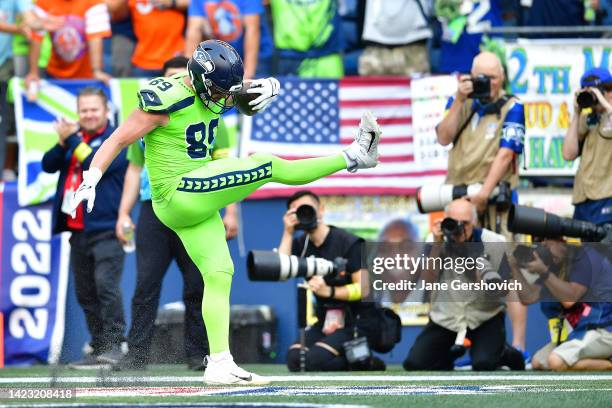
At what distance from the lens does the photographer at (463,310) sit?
810cm

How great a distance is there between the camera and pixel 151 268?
28.2ft

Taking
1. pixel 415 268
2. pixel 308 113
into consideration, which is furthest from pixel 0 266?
pixel 415 268

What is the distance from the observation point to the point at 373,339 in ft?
28.9

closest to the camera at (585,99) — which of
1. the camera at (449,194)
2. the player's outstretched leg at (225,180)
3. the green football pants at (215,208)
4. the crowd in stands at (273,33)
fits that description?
the camera at (449,194)

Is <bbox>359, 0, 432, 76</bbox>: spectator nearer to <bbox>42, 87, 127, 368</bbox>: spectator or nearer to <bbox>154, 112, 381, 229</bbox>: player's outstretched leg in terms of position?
<bbox>42, 87, 127, 368</bbox>: spectator

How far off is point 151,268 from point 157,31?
3.22 m

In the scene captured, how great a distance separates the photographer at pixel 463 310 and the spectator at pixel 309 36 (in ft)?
10.2

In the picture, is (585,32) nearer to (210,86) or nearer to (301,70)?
(301,70)

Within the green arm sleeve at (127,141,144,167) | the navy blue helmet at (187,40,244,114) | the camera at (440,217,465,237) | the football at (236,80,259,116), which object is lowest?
the camera at (440,217,465,237)

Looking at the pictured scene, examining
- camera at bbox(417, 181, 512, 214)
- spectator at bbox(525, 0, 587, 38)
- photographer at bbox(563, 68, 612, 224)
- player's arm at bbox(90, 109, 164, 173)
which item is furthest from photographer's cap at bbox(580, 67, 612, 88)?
player's arm at bbox(90, 109, 164, 173)

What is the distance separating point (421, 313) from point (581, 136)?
2.53 meters

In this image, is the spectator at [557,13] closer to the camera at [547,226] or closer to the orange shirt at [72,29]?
the orange shirt at [72,29]

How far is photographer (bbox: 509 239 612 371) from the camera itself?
7.92m

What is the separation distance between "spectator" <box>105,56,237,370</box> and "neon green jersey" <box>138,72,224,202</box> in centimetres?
181
